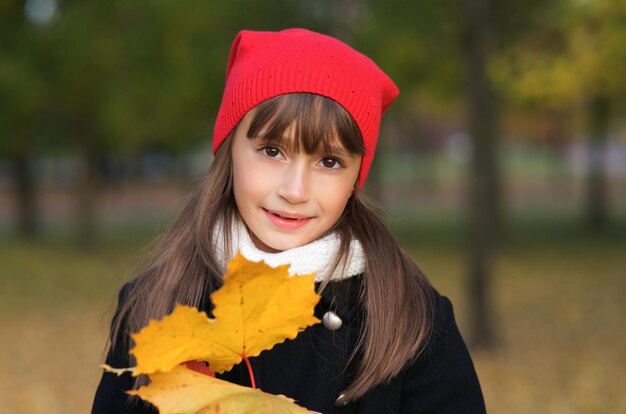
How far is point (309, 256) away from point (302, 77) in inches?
15.2

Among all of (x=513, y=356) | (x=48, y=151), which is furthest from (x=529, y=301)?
(x=48, y=151)

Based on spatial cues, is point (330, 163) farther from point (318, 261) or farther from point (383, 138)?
point (383, 138)

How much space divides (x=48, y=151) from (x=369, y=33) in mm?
10120

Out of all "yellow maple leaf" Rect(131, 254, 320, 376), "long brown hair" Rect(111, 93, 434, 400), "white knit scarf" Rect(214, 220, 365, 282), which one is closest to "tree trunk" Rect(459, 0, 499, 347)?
"long brown hair" Rect(111, 93, 434, 400)

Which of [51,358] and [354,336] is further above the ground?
[354,336]

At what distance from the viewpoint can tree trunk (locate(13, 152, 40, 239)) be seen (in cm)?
1730

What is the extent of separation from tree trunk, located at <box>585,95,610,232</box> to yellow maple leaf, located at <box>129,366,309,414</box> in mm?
13599

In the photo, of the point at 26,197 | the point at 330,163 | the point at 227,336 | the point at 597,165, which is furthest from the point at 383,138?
the point at 227,336

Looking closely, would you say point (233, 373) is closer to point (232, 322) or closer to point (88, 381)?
point (232, 322)

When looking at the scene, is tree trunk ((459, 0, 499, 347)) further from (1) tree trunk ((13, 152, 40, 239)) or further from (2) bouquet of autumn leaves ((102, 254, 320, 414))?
(1) tree trunk ((13, 152, 40, 239))

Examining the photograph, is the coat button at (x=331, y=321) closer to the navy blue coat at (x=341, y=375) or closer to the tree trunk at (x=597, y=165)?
the navy blue coat at (x=341, y=375)

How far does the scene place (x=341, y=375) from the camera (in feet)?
5.63

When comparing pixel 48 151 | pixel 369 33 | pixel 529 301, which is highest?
pixel 369 33

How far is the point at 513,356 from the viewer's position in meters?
6.61
